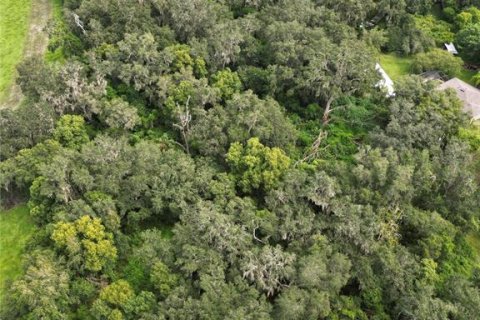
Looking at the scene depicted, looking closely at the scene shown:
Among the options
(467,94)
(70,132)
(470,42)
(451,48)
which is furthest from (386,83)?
(70,132)

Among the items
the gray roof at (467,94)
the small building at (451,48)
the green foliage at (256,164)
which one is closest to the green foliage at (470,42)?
the small building at (451,48)

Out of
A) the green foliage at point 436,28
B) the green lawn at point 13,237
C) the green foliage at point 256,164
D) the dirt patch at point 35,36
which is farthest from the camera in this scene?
the green foliage at point 436,28

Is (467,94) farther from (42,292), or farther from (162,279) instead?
(42,292)

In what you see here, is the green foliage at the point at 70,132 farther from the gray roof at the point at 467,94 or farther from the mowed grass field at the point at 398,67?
the gray roof at the point at 467,94

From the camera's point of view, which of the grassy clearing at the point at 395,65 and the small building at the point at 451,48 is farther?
the small building at the point at 451,48

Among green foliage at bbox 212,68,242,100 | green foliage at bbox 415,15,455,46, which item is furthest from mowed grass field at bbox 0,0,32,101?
green foliage at bbox 415,15,455,46

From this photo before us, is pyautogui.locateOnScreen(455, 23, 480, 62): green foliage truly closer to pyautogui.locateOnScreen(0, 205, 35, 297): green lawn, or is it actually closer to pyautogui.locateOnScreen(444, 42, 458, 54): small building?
pyautogui.locateOnScreen(444, 42, 458, 54): small building
